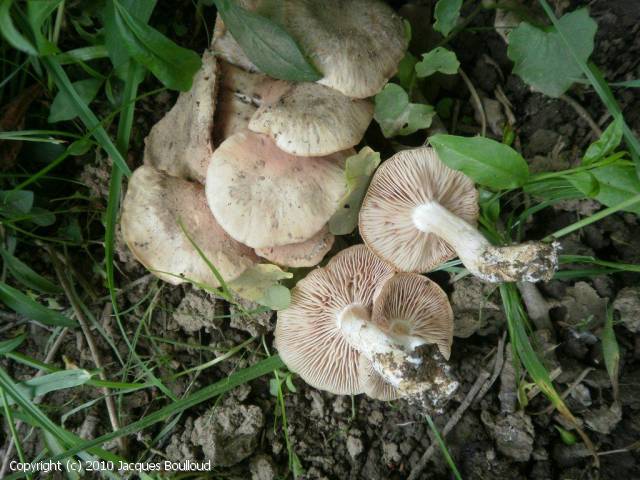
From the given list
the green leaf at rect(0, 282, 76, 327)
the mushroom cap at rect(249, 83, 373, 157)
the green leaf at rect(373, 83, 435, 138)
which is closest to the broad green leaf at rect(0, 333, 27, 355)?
the green leaf at rect(0, 282, 76, 327)

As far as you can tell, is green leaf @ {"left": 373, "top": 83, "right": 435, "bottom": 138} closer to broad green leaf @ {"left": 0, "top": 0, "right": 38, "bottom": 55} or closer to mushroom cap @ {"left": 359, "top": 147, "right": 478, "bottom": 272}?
mushroom cap @ {"left": 359, "top": 147, "right": 478, "bottom": 272}

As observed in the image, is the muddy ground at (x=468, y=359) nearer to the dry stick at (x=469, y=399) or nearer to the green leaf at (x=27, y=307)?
the dry stick at (x=469, y=399)

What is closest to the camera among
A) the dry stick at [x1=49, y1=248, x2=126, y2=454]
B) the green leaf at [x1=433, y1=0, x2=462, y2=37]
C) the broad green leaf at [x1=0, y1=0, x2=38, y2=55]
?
the broad green leaf at [x1=0, y1=0, x2=38, y2=55]

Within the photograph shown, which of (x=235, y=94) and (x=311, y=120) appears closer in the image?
(x=311, y=120)

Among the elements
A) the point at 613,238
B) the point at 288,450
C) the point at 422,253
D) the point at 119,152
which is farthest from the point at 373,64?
the point at 288,450

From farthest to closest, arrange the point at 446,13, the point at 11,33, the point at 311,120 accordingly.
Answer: the point at 446,13
the point at 311,120
the point at 11,33

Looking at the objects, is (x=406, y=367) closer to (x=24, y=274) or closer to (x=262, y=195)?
(x=262, y=195)

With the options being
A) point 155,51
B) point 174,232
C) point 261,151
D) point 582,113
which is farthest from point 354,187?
point 582,113
